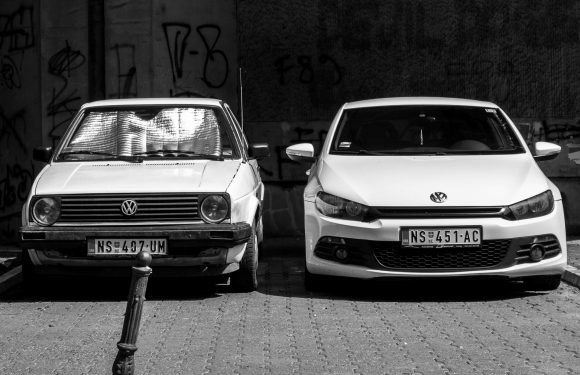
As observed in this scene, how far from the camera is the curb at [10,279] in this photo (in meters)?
10.4

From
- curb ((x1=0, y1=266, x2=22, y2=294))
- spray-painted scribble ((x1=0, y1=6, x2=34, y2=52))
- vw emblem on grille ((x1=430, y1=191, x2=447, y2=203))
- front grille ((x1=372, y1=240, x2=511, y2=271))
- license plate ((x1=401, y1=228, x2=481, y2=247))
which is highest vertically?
spray-painted scribble ((x1=0, y1=6, x2=34, y2=52))

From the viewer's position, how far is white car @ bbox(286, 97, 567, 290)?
30.6 ft

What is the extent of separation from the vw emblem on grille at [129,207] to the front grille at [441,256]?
1.87m

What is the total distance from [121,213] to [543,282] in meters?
3.40

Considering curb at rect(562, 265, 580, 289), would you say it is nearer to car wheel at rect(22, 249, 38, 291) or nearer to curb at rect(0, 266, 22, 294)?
car wheel at rect(22, 249, 38, 291)

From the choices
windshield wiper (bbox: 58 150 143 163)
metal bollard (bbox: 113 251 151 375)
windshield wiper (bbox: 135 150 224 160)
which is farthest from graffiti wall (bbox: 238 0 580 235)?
metal bollard (bbox: 113 251 151 375)

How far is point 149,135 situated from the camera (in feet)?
35.2

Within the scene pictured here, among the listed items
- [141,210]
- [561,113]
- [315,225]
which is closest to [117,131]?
[141,210]

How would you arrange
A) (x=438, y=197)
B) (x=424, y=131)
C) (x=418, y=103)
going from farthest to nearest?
1. (x=418, y=103)
2. (x=424, y=131)
3. (x=438, y=197)

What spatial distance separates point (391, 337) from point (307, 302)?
1.70 m

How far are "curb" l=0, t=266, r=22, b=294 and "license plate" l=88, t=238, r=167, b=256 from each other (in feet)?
4.46

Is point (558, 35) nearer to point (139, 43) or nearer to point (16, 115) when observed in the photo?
point (139, 43)

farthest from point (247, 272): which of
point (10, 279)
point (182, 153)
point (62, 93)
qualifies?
point (62, 93)

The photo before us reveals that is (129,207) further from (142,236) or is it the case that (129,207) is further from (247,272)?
(247,272)
